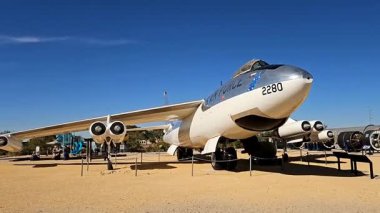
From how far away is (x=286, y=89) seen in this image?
10562 millimetres

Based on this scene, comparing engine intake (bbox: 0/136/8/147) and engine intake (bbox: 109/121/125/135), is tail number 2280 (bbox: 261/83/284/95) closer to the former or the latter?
engine intake (bbox: 109/121/125/135)

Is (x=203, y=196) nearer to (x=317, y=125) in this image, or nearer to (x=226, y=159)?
(x=226, y=159)

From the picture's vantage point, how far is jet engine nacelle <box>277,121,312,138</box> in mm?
18906

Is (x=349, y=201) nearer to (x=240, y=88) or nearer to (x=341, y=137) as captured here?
(x=240, y=88)

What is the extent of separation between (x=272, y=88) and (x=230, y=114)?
2.56 metres

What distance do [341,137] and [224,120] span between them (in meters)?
20.1

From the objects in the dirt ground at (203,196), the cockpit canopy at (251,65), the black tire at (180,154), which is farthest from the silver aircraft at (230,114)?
the black tire at (180,154)

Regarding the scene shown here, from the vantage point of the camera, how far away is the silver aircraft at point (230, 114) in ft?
35.6

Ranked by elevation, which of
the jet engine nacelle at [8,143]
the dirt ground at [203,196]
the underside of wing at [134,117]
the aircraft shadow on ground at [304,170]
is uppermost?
the underside of wing at [134,117]

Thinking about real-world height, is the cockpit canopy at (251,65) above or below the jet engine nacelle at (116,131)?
above

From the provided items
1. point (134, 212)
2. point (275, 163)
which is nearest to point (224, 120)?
point (275, 163)

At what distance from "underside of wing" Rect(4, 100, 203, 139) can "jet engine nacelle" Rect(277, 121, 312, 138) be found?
555 cm

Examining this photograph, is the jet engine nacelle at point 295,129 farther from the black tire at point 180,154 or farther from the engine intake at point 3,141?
the engine intake at point 3,141

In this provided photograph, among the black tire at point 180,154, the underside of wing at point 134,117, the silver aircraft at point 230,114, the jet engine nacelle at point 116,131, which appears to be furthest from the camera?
the black tire at point 180,154
